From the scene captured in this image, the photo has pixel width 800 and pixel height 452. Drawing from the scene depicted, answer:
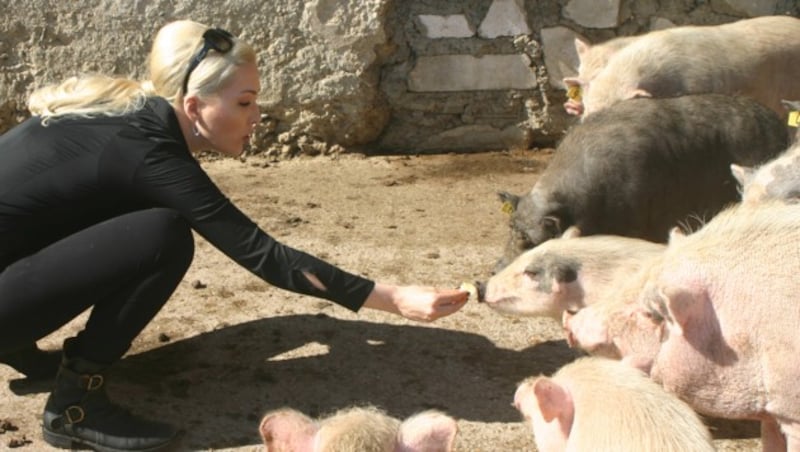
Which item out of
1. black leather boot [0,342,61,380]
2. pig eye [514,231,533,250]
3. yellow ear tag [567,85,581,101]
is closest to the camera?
black leather boot [0,342,61,380]

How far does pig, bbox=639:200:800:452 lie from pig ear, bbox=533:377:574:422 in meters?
0.57

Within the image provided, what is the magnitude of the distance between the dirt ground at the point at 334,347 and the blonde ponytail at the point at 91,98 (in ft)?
3.37

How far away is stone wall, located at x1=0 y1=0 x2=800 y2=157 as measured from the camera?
7051 millimetres

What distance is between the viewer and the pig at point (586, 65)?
686cm

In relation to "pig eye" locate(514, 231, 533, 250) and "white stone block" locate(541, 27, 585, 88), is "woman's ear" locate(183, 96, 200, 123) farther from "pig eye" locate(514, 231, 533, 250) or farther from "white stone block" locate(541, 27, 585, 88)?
"white stone block" locate(541, 27, 585, 88)

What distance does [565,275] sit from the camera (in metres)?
4.23

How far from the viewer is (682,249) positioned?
3312 mm

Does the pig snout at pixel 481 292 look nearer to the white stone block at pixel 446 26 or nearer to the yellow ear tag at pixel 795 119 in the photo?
the yellow ear tag at pixel 795 119

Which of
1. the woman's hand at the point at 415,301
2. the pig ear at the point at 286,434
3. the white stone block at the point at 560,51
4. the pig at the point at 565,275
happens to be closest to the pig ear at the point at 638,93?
the white stone block at the point at 560,51

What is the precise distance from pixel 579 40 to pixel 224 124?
12.0ft

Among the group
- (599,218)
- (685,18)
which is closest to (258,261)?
(599,218)

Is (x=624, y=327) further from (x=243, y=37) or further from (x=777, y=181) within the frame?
(x=243, y=37)

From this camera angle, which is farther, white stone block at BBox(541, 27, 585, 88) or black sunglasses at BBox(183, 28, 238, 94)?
white stone block at BBox(541, 27, 585, 88)

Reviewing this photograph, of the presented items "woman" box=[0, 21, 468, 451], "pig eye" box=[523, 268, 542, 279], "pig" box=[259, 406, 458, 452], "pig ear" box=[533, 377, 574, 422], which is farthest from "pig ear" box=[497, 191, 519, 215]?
"pig" box=[259, 406, 458, 452]
